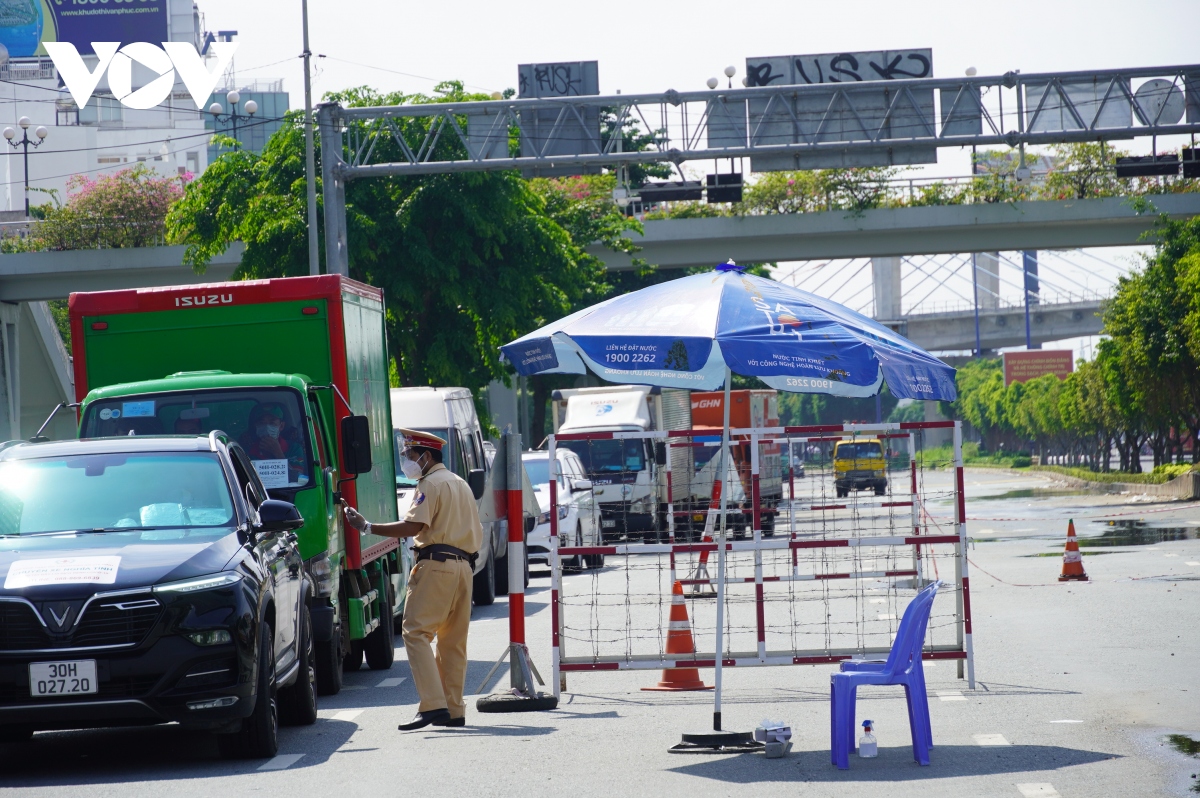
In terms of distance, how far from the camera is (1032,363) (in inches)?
4439

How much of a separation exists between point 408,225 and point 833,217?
46.2ft

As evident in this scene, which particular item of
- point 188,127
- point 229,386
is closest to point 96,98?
point 188,127

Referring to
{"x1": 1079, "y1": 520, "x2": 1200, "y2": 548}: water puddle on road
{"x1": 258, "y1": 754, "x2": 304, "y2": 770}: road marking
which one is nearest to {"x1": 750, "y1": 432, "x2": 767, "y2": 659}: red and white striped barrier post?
{"x1": 258, "y1": 754, "x2": 304, "y2": 770}: road marking

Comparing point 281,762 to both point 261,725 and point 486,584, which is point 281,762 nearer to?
point 261,725

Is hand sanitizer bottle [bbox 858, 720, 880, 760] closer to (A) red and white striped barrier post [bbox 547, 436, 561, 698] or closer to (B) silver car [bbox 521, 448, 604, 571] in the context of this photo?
(A) red and white striped barrier post [bbox 547, 436, 561, 698]

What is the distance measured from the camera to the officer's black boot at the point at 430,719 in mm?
9180

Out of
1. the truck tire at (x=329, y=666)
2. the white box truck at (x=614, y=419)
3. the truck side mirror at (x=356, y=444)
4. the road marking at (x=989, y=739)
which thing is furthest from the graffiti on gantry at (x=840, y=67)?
the road marking at (x=989, y=739)

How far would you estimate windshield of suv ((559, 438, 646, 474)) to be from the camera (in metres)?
27.0

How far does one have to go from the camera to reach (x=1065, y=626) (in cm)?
1371

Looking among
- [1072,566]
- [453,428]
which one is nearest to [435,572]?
[453,428]

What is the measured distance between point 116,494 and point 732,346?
139 inches

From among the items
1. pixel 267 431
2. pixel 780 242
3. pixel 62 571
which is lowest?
pixel 62 571

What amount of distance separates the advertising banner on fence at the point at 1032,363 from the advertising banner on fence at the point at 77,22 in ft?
208

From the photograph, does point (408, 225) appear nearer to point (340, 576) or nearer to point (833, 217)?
point (833, 217)
